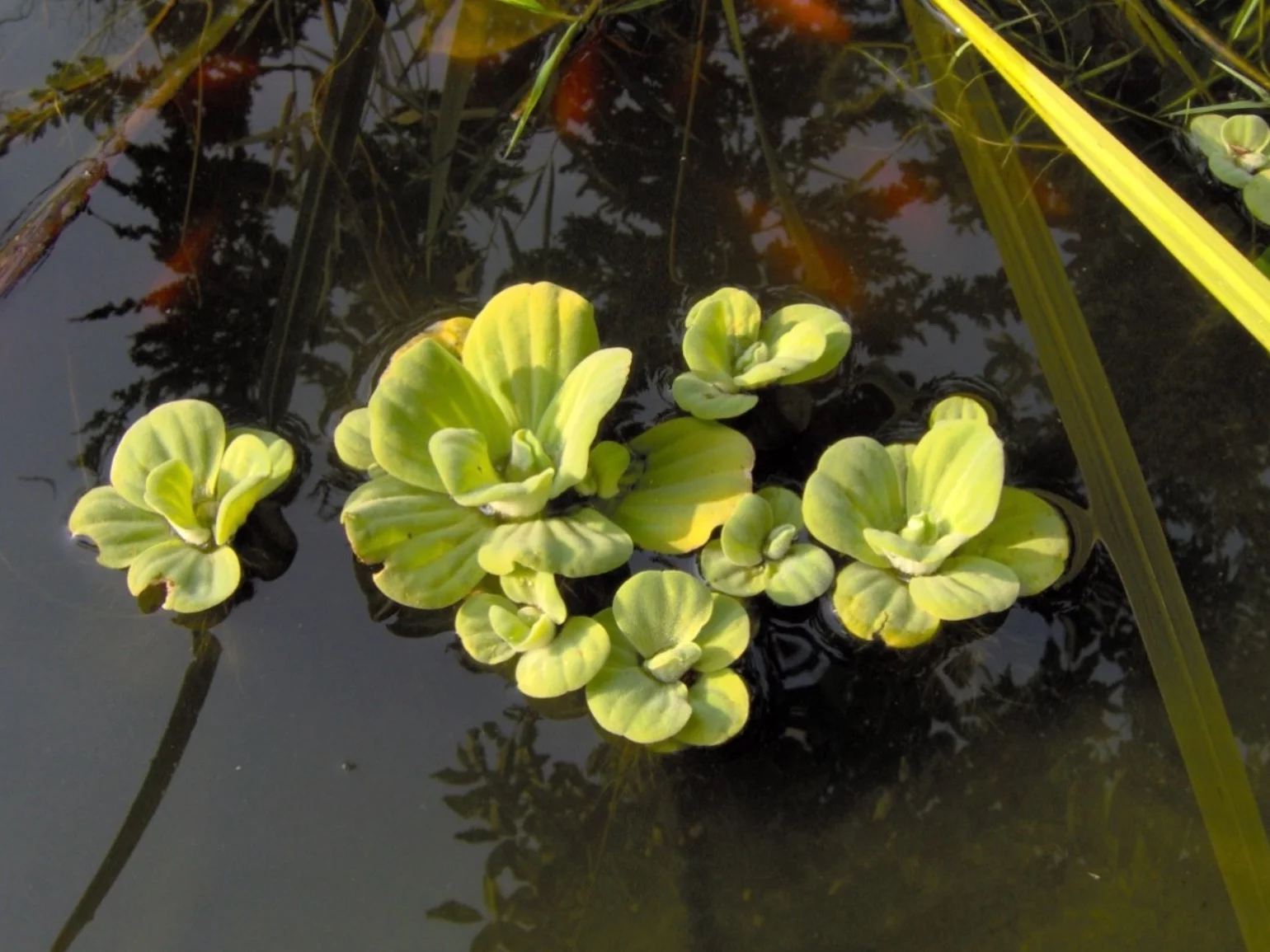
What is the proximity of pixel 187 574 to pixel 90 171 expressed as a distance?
1074mm

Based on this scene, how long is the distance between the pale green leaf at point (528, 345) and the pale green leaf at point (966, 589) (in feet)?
2.34

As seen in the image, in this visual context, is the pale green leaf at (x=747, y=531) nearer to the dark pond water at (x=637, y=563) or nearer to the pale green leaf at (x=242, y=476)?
the dark pond water at (x=637, y=563)

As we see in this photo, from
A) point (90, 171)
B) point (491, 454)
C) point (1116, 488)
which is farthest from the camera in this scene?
point (90, 171)

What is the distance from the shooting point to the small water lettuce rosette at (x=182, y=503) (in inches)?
66.3

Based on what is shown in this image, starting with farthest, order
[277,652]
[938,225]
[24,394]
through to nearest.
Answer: [938,225], [24,394], [277,652]

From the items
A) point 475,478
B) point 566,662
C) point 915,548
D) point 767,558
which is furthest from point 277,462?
point 915,548

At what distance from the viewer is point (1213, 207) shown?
2.28 meters

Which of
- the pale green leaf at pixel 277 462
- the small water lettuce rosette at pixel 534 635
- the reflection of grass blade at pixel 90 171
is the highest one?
the reflection of grass blade at pixel 90 171

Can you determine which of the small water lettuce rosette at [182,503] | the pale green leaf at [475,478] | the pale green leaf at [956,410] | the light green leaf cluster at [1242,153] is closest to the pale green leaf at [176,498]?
the small water lettuce rosette at [182,503]

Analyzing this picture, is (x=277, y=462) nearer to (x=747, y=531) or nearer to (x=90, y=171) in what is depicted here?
(x=747, y=531)

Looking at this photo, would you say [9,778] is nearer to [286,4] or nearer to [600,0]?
[286,4]

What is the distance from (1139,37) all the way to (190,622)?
8.36 feet

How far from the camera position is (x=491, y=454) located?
1.75 m

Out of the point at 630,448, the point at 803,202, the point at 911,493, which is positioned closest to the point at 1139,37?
the point at 803,202
